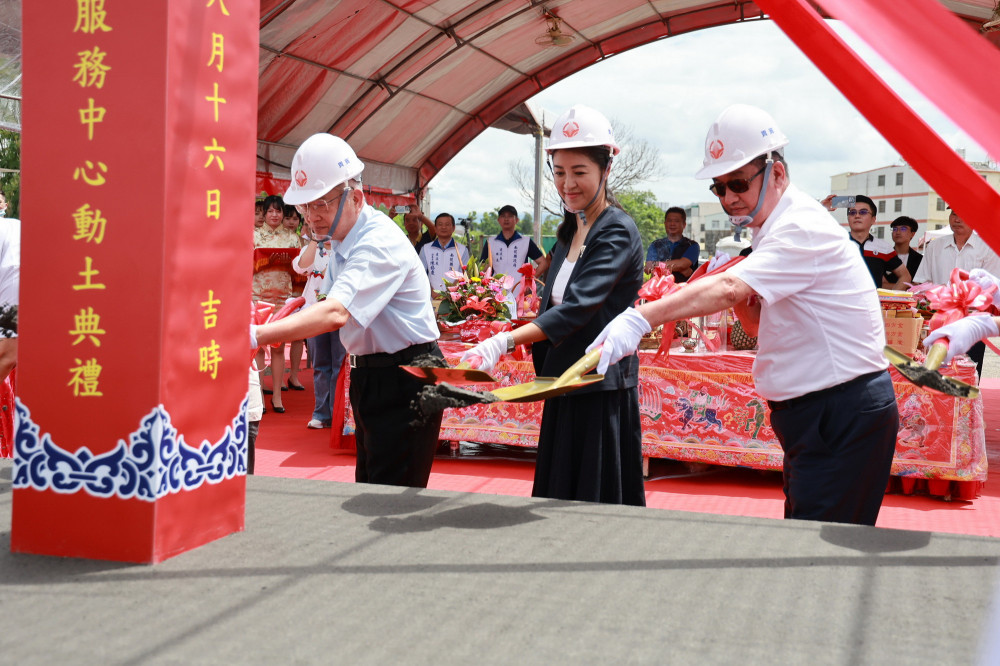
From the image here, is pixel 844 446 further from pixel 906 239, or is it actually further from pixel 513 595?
pixel 906 239

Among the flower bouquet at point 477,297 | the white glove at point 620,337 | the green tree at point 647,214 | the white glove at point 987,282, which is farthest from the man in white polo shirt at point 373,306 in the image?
the green tree at point 647,214

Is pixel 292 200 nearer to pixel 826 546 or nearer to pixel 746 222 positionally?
pixel 746 222

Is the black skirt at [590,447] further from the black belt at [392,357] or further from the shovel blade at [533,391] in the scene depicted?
the shovel blade at [533,391]

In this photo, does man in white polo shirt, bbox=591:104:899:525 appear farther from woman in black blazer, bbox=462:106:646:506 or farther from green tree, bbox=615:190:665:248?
green tree, bbox=615:190:665:248

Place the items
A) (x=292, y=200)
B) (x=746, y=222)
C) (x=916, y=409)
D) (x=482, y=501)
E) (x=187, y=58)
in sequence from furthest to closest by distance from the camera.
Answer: (x=916, y=409) → (x=292, y=200) → (x=746, y=222) → (x=482, y=501) → (x=187, y=58)

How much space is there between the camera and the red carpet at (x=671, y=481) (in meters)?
4.08

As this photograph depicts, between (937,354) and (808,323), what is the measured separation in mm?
323

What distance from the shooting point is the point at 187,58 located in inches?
56.7

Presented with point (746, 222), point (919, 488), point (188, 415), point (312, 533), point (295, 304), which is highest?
point (746, 222)

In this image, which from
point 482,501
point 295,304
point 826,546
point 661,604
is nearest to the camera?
point 661,604

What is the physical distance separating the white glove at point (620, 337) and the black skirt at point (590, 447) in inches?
20.0

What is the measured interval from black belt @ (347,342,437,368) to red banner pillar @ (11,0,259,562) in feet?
3.25

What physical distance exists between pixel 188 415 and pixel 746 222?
134 cm

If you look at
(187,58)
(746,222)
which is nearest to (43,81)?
(187,58)
